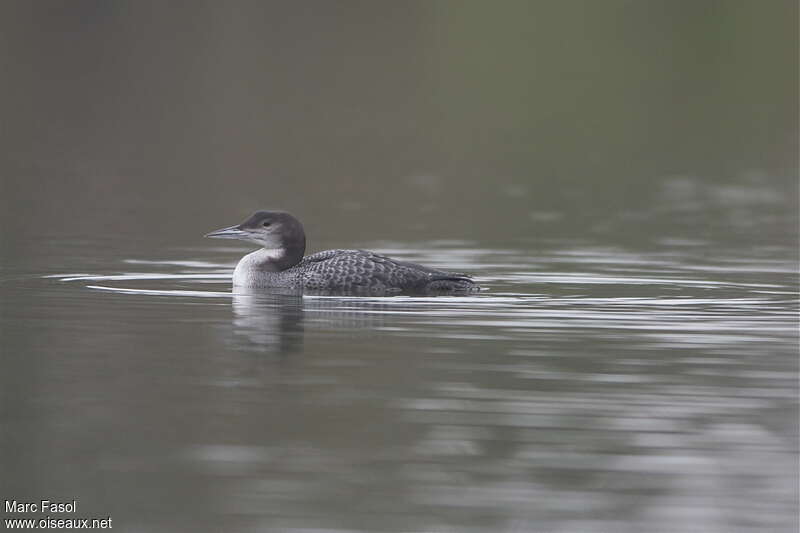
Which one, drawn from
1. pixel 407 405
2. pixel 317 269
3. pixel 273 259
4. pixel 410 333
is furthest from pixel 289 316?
pixel 407 405

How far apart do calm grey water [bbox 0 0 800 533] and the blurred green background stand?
0.62 ft

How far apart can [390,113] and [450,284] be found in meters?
30.7

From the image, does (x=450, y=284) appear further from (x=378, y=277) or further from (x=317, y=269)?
(x=317, y=269)

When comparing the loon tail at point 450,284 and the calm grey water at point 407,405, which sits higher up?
the loon tail at point 450,284

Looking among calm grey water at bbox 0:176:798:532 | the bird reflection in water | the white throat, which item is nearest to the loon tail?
calm grey water at bbox 0:176:798:532

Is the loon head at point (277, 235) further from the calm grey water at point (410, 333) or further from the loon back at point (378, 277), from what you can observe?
the calm grey water at point (410, 333)

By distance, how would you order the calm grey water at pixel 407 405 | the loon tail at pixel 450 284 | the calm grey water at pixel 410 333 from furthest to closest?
the loon tail at pixel 450 284 → the calm grey water at pixel 410 333 → the calm grey water at pixel 407 405

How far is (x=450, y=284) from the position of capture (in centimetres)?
1385

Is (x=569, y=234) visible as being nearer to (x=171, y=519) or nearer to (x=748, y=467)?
(x=748, y=467)

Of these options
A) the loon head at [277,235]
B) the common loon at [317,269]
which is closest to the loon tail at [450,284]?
the common loon at [317,269]

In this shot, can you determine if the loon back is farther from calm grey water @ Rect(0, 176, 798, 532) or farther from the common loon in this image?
calm grey water @ Rect(0, 176, 798, 532)

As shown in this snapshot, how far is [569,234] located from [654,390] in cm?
953

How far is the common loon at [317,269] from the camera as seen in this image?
45.3ft

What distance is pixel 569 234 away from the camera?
1923cm
